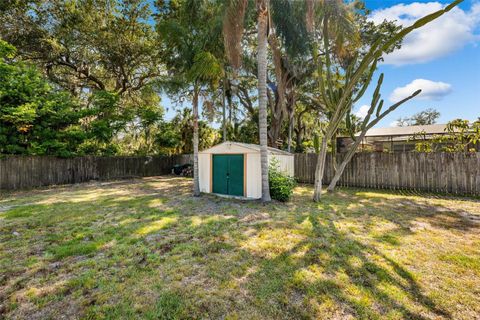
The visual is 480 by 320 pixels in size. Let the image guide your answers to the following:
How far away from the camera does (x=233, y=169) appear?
8.02m

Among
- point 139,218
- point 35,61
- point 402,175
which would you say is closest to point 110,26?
point 35,61

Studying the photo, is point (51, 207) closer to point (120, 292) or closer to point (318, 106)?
point (120, 292)

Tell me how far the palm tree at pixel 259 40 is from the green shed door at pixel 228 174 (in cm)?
136

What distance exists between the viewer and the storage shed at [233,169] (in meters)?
7.46

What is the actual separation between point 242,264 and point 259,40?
19.6ft

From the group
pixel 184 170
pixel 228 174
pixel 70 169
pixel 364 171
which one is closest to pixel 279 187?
pixel 228 174

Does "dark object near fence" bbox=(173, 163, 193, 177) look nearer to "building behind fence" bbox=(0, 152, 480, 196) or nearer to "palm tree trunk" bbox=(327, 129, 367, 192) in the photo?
"building behind fence" bbox=(0, 152, 480, 196)

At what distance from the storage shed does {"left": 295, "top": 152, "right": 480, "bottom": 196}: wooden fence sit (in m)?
3.15

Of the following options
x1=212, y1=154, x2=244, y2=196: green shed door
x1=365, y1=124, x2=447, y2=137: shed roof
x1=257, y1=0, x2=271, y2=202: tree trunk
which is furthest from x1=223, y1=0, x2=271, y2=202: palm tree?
x1=365, y1=124, x2=447, y2=137: shed roof

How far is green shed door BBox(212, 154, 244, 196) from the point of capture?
784 cm

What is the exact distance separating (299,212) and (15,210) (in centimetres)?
760

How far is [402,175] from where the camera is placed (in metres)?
8.45

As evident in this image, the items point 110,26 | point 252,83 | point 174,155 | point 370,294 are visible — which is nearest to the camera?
point 370,294

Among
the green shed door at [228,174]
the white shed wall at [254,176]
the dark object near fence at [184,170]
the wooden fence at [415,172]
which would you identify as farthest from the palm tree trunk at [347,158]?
the dark object near fence at [184,170]
